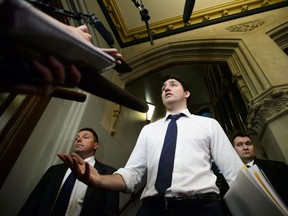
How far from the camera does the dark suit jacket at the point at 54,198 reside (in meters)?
1.36

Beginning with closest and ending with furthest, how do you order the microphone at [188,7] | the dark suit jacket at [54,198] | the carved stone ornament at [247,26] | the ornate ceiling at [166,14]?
the dark suit jacket at [54,198], the microphone at [188,7], the carved stone ornament at [247,26], the ornate ceiling at [166,14]

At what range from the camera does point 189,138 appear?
1.19 m

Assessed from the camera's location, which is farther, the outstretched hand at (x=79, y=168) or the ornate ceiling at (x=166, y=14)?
the ornate ceiling at (x=166, y=14)

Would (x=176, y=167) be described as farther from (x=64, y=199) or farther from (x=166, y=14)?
(x=166, y=14)

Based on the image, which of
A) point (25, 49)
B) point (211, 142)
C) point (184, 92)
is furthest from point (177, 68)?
point (25, 49)

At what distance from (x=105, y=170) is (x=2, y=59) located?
159cm

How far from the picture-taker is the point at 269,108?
80.7 inches

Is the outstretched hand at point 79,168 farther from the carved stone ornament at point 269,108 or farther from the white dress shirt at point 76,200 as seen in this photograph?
the carved stone ornament at point 269,108

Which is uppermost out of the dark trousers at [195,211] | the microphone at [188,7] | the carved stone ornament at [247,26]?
the carved stone ornament at [247,26]

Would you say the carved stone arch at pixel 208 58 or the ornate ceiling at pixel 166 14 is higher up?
the ornate ceiling at pixel 166 14

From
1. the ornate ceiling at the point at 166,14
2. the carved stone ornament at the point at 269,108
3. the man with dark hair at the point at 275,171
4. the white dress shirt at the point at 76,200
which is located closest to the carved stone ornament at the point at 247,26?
the ornate ceiling at the point at 166,14

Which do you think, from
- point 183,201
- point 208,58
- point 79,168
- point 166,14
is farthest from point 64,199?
point 166,14

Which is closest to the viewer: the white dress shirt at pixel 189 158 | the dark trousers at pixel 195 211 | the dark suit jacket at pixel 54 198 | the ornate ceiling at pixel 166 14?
the dark trousers at pixel 195 211

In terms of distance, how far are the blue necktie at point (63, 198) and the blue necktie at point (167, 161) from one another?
819 millimetres
